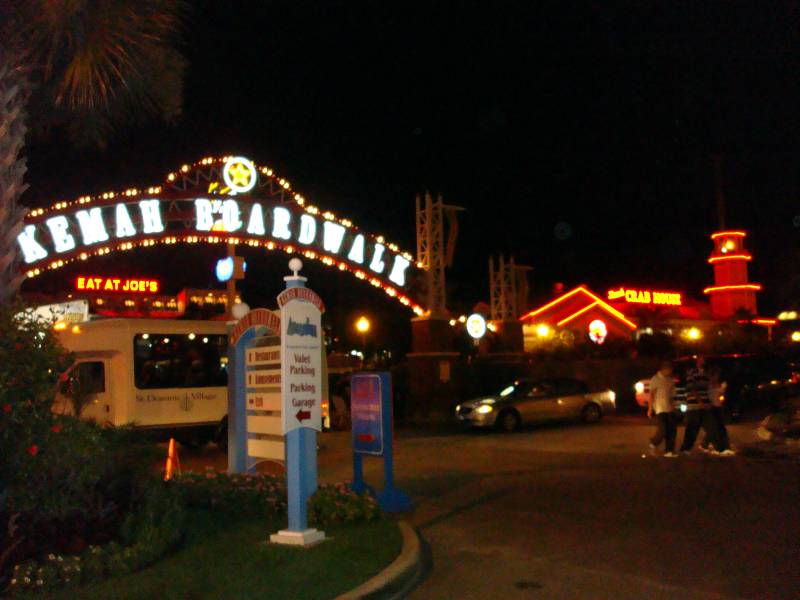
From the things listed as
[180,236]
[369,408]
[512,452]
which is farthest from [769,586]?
[180,236]

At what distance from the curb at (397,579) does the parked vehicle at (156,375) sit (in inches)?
462

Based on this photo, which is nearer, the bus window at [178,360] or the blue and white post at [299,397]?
the blue and white post at [299,397]

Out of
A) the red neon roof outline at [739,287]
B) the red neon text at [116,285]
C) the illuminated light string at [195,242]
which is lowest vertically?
the illuminated light string at [195,242]

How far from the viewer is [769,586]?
7840 millimetres

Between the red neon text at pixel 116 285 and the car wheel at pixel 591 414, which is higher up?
the red neon text at pixel 116 285

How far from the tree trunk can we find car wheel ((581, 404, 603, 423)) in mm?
18146

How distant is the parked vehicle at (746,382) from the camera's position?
24.2 meters

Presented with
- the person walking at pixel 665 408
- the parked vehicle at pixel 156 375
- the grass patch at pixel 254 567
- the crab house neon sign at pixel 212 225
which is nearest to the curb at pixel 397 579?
the grass patch at pixel 254 567

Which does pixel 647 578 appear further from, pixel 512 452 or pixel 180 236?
pixel 180 236

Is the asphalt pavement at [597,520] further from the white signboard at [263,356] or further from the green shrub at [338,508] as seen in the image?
the white signboard at [263,356]

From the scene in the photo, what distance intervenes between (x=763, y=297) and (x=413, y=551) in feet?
230

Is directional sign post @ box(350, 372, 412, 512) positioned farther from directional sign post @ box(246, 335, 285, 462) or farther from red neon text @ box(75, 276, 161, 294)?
red neon text @ box(75, 276, 161, 294)

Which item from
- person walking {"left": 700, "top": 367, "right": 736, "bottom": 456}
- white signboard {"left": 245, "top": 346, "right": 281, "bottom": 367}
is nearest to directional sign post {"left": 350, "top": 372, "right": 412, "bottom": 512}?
white signboard {"left": 245, "top": 346, "right": 281, "bottom": 367}

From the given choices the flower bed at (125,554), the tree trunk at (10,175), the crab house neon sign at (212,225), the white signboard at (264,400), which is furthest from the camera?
the crab house neon sign at (212,225)
